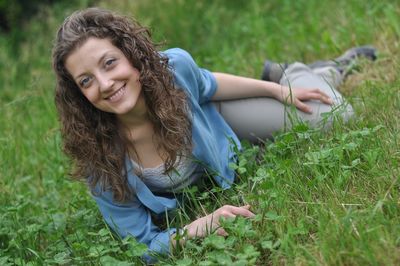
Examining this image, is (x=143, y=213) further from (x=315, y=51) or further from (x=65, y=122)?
(x=315, y=51)

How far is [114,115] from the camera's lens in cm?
297

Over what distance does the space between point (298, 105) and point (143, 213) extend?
97 centimetres

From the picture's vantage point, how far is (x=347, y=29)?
4.55 meters

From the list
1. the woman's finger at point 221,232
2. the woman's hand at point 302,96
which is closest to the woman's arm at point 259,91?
the woman's hand at point 302,96

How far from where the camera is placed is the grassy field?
2330 mm

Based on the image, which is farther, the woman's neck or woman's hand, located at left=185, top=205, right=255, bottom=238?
the woman's neck

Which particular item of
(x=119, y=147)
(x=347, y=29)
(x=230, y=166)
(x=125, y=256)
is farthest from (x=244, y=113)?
(x=347, y=29)

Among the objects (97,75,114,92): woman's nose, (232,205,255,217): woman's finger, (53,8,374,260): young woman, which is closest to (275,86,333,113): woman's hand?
(53,8,374,260): young woman

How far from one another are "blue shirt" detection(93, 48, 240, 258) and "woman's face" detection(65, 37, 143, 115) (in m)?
0.28

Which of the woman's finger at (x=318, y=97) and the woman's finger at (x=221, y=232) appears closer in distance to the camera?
the woman's finger at (x=221, y=232)

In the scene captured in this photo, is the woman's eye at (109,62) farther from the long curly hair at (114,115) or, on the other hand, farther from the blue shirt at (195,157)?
the blue shirt at (195,157)

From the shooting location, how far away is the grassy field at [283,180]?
2330 millimetres

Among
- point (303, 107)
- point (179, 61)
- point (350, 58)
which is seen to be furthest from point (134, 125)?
point (350, 58)

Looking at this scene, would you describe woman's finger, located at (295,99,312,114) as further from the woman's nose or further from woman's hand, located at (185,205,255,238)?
the woman's nose
